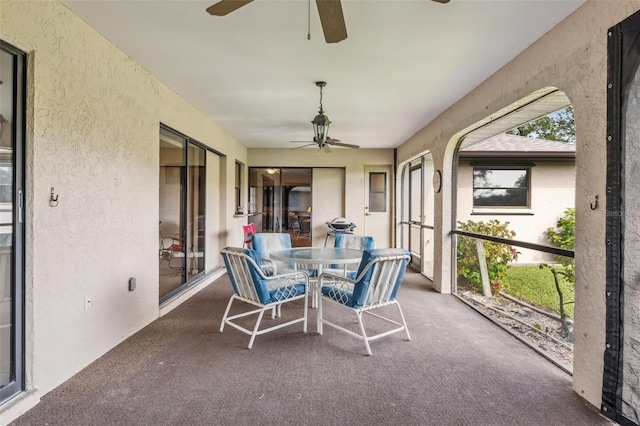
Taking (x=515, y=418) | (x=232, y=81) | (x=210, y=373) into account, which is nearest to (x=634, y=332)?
(x=515, y=418)

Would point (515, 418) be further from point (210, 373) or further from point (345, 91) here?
point (345, 91)

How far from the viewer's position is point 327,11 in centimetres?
154

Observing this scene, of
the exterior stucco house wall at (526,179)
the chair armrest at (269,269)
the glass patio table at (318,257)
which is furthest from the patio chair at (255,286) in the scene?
the exterior stucco house wall at (526,179)

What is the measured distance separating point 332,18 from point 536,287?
3.47 meters

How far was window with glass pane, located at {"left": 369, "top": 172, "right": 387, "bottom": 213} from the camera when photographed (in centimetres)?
755

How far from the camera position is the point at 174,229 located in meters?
4.03

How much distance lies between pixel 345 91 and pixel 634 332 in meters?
3.18

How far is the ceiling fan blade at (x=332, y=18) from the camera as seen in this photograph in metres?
1.50

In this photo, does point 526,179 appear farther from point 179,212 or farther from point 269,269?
point 179,212

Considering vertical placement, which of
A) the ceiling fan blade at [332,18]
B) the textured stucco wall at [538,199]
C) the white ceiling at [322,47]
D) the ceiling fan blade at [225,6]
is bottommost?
the textured stucco wall at [538,199]

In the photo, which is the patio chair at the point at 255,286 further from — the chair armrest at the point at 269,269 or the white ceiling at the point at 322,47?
the white ceiling at the point at 322,47

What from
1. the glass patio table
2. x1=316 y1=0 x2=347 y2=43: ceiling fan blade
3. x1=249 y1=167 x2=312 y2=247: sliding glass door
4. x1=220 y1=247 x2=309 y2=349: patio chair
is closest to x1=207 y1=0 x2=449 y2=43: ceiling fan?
x1=316 y1=0 x2=347 y2=43: ceiling fan blade

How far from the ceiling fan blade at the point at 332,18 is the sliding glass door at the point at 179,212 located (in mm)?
2695

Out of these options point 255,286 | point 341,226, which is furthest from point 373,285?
point 341,226
